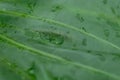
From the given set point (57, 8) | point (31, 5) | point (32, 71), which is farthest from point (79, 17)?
point (32, 71)

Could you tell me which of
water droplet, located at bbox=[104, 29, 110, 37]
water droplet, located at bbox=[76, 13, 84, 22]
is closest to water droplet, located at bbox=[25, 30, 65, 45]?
water droplet, located at bbox=[76, 13, 84, 22]

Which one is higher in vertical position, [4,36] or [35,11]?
[35,11]

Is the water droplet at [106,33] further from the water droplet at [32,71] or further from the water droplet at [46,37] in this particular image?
the water droplet at [32,71]

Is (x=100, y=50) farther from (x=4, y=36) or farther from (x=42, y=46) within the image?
(x=4, y=36)

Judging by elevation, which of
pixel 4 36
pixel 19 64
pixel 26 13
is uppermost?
pixel 26 13

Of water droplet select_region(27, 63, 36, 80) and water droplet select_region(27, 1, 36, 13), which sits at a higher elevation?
water droplet select_region(27, 1, 36, 13)

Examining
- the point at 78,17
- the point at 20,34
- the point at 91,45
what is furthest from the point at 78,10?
the point at 20,34

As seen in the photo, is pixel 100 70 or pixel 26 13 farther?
pixel 26 13

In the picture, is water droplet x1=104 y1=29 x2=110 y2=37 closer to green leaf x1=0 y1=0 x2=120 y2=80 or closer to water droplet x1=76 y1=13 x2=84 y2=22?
green leaf x1=0 y1=0 x2=120 y2=80
